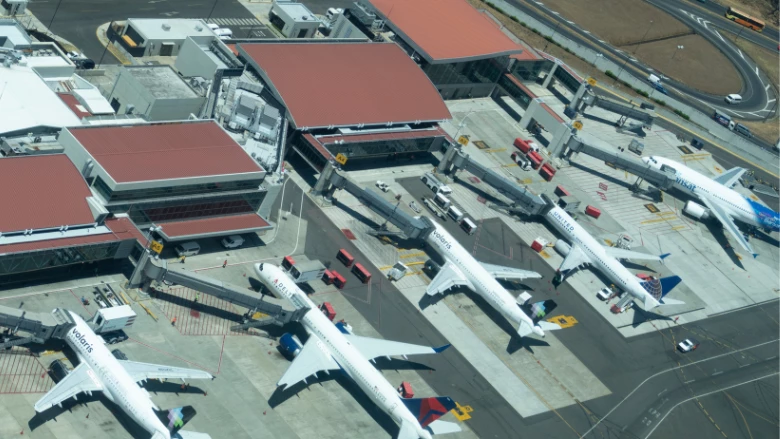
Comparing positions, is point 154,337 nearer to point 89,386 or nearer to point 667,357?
point 89,386

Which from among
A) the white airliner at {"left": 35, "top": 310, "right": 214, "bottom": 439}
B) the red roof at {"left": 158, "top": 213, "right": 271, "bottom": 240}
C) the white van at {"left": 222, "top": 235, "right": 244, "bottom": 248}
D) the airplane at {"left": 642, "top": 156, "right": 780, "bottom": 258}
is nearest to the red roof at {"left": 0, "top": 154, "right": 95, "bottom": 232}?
the red roof at {"left": 158, "top": 213, "right": 271, "bottom": 240}

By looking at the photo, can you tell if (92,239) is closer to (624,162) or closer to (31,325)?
(31,325)

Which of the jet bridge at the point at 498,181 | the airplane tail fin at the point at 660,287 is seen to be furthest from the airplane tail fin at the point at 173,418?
the airplane tail fin at the point at 660,287

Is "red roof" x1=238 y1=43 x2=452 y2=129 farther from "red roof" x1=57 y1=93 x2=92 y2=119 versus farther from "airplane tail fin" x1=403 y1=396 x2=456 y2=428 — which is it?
"airplane tail fin" x1=403 y1=396 x2=456 y2=428

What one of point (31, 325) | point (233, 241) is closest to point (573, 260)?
point (233, 241)

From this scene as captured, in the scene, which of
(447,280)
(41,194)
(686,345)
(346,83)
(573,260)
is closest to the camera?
(41,194)

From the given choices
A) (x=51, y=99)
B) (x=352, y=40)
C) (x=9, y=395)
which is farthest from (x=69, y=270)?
(x=352, y=40)

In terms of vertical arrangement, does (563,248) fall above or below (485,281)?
above

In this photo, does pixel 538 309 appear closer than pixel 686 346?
Yes
